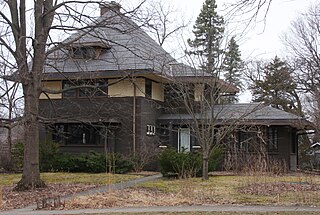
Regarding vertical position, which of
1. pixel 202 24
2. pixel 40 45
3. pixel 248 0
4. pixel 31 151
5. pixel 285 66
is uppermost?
pixel 202 24

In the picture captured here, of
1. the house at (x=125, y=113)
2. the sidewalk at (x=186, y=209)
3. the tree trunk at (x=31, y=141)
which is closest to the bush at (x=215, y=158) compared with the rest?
the house at (x=125, y=113)

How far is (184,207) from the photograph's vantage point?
13.5m

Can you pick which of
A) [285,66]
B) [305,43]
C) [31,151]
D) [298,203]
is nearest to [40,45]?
[31,151]

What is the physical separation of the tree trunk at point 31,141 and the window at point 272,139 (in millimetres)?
15016

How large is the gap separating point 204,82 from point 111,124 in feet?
25.4

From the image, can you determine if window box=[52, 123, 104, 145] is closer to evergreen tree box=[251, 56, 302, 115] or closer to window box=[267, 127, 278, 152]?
window box=[267, 127, 278, 152]

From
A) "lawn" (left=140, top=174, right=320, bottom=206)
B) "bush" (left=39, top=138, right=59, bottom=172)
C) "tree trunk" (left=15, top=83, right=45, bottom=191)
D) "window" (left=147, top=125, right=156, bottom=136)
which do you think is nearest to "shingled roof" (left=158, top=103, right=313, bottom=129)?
"window" (left=147, top=125, right=156, bottom=136)

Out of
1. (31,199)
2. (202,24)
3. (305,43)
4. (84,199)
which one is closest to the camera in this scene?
(84,199)

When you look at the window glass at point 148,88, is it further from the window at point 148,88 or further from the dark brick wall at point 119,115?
the dark brick wall at point 119,115

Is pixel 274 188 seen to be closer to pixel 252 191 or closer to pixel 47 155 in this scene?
pixel 252 191

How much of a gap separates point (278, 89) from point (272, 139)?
1510cm

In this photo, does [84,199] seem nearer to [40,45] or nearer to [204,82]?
[40,45]

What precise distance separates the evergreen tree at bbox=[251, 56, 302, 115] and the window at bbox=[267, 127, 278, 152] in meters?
14.5

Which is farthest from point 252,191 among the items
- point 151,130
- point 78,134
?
point 78,134
